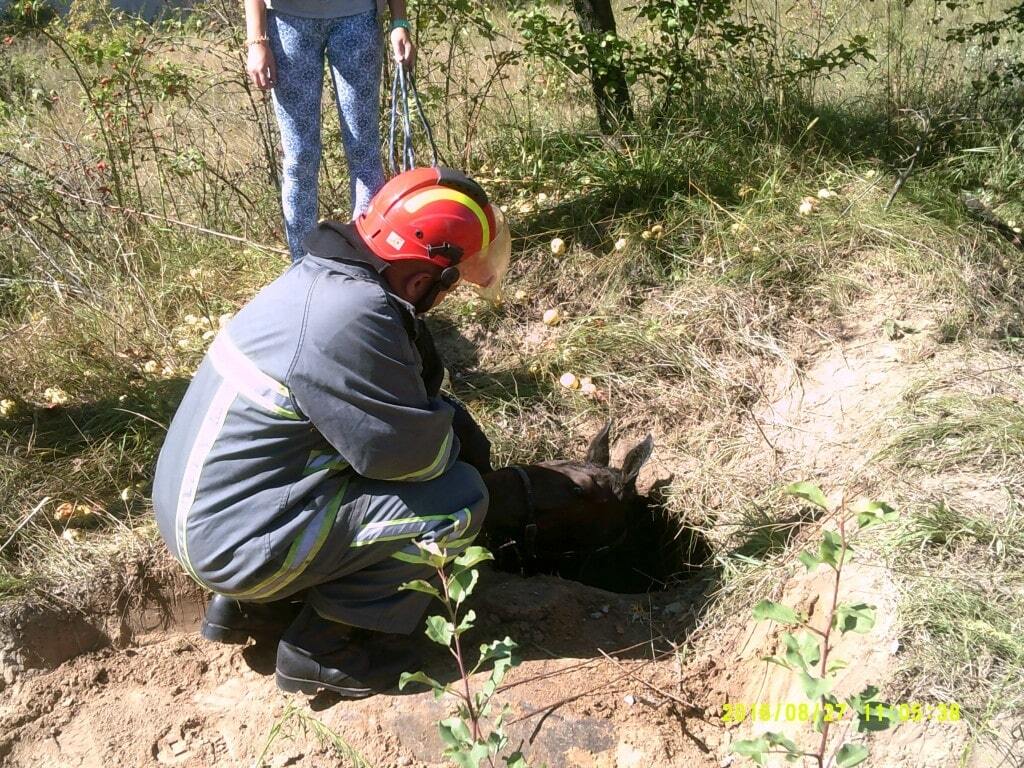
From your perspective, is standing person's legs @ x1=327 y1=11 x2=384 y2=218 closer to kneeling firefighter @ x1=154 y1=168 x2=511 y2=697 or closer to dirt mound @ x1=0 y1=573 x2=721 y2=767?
kneeling firefighter @ x1=154 y1=168 x2=511 y2=697

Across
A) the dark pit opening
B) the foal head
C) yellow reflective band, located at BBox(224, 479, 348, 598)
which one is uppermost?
yellow reflective band, located at BBox(224, 479, 348, 598)

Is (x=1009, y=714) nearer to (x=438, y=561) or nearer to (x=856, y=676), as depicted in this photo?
(x=856, y=676)

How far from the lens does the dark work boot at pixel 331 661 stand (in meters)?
2.85

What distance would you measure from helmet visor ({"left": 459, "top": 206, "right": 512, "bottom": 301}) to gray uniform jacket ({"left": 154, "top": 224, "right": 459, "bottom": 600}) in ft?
0.79

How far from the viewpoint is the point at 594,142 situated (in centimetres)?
517

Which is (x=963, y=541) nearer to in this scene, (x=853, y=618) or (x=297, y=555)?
(x=853, y=618)

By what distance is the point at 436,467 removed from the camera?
9.08 feet

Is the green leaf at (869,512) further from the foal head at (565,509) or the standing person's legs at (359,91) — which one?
the standing person's legs at (359,91)

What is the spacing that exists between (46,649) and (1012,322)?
386 cm

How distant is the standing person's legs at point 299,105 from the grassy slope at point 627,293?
843 mm

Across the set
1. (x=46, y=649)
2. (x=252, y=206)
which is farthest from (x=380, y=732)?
(x=252, y=206)

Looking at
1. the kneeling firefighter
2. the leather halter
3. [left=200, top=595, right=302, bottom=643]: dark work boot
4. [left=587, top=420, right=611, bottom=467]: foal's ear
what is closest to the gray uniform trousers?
the kneeling firefighter

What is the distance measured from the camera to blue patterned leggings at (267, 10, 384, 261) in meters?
3.66

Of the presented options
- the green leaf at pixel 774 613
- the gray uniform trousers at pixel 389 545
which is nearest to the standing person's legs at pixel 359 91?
the gray uniform trousers at pixel 389 545
